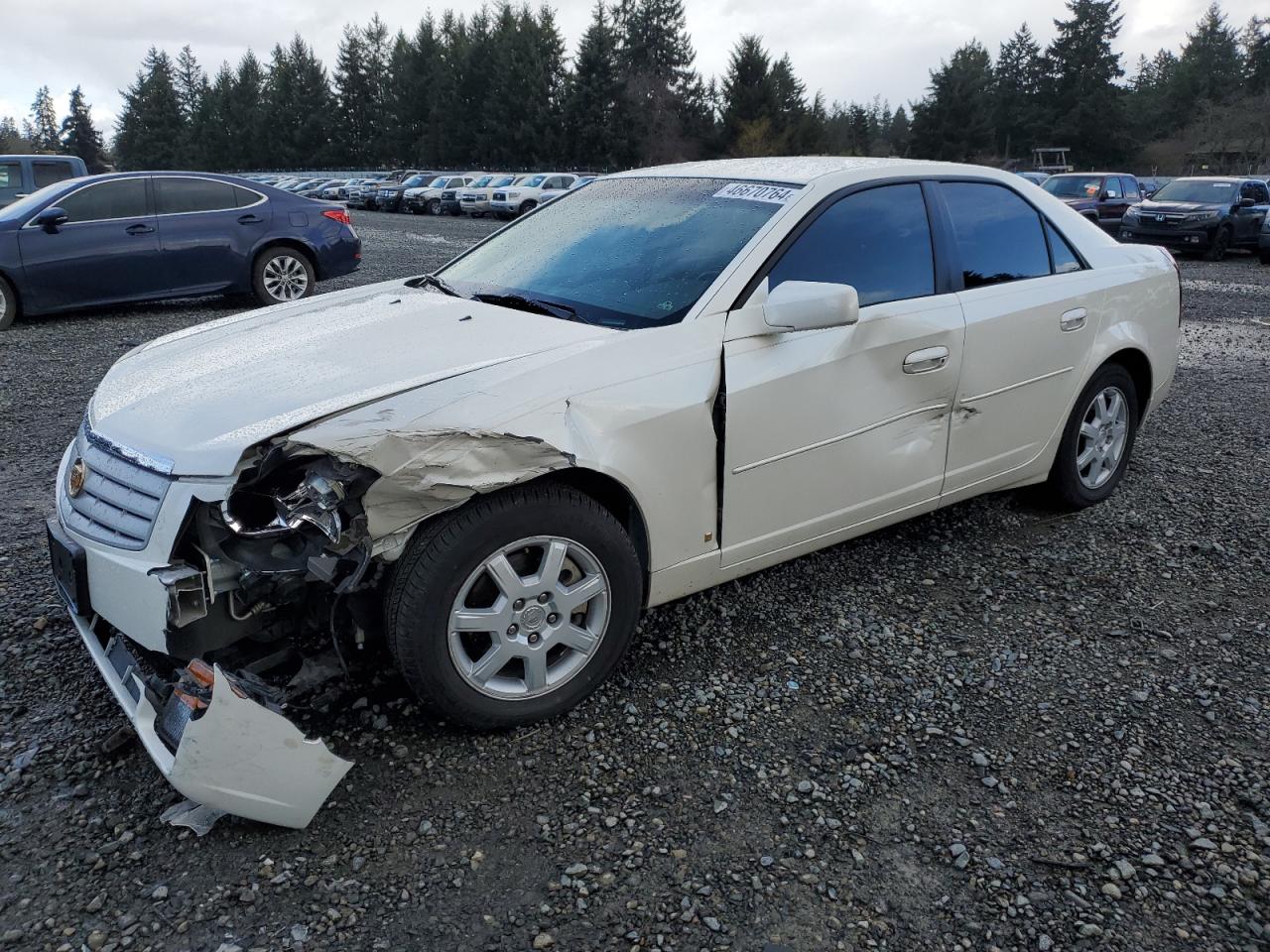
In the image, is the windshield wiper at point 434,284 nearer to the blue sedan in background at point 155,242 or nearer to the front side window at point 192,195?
the blue sedan in background at point 155,242

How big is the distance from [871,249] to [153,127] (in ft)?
311

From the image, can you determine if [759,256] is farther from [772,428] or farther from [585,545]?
[585,545]

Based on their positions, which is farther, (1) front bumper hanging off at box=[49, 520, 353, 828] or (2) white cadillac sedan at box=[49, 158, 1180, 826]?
(2) white cadillac sedan at box=[49, 158, 1180, 826]

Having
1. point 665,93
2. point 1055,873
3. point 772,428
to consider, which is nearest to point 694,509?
point 772,428

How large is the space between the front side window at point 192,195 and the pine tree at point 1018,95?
64187 millimetres

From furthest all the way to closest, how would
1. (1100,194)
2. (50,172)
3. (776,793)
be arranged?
(1100,194) < (50,172) < (776,793)

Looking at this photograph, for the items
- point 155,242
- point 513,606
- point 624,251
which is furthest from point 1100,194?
point 513,606

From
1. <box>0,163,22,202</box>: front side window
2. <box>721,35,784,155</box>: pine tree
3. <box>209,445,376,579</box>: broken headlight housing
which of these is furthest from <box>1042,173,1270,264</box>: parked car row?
<box>721,35,784,155</box>: pine tree

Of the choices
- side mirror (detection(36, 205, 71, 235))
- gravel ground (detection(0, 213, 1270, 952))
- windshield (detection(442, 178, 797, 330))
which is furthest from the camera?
side mirror (detection(36, 205, 71, 235))

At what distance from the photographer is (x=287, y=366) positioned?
300 centimetres

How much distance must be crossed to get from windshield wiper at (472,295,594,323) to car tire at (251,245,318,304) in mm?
7593

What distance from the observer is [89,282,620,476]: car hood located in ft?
8.54

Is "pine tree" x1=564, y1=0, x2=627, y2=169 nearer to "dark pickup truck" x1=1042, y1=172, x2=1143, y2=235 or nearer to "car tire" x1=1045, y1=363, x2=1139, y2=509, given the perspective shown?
"dark pickup truck" x1=1042, y1=172, x2=1143, y2=235

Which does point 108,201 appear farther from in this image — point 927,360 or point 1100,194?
point 1100,194
